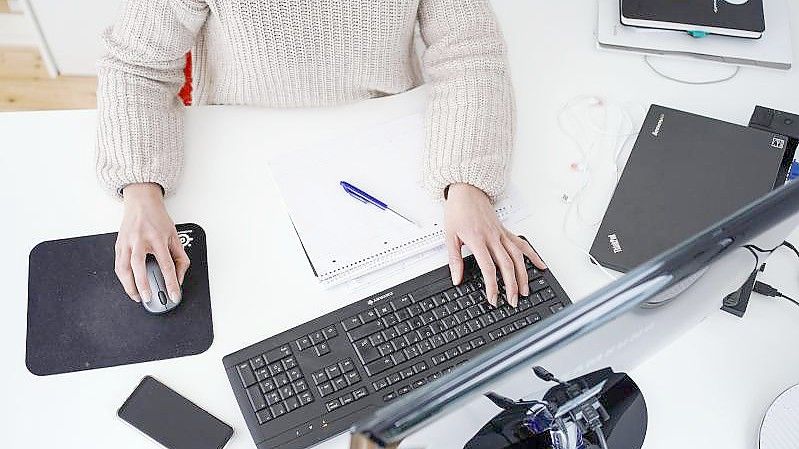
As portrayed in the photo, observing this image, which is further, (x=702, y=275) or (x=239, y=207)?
(x=239, y=207)

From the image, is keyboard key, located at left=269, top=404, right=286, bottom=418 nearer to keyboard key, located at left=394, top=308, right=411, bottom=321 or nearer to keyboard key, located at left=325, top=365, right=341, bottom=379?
keyboard key, located at left=325, top=365, right=341, bottom=379

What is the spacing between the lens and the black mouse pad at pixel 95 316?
3.06 feet

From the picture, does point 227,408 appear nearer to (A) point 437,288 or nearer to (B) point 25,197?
(A) point 437,288

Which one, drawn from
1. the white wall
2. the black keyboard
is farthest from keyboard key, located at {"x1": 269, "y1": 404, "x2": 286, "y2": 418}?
the white wall

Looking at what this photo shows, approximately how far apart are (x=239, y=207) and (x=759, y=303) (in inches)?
26.7

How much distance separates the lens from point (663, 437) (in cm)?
91

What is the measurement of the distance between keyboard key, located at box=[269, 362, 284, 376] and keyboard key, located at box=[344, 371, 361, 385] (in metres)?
0.07

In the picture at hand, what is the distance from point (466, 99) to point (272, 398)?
0.49 meters

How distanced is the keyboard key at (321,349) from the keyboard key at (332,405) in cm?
6

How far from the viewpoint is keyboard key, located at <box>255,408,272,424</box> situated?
886 millimetres

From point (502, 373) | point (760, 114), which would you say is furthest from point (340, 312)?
point (760, 114)

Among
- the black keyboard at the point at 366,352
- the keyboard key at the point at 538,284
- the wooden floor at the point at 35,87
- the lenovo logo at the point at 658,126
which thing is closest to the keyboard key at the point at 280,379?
the black keyboard at the point at 366,352

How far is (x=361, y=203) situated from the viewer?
3.52 ft

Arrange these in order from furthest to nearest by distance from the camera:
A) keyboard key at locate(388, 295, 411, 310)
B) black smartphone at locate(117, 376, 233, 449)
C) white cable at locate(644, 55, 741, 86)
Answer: white cable at locate(644, 55, 741, 86)
keyboard key at locate(388, 295, 411, 310)
black smartphone at locate(117, 376, 233, 449)
